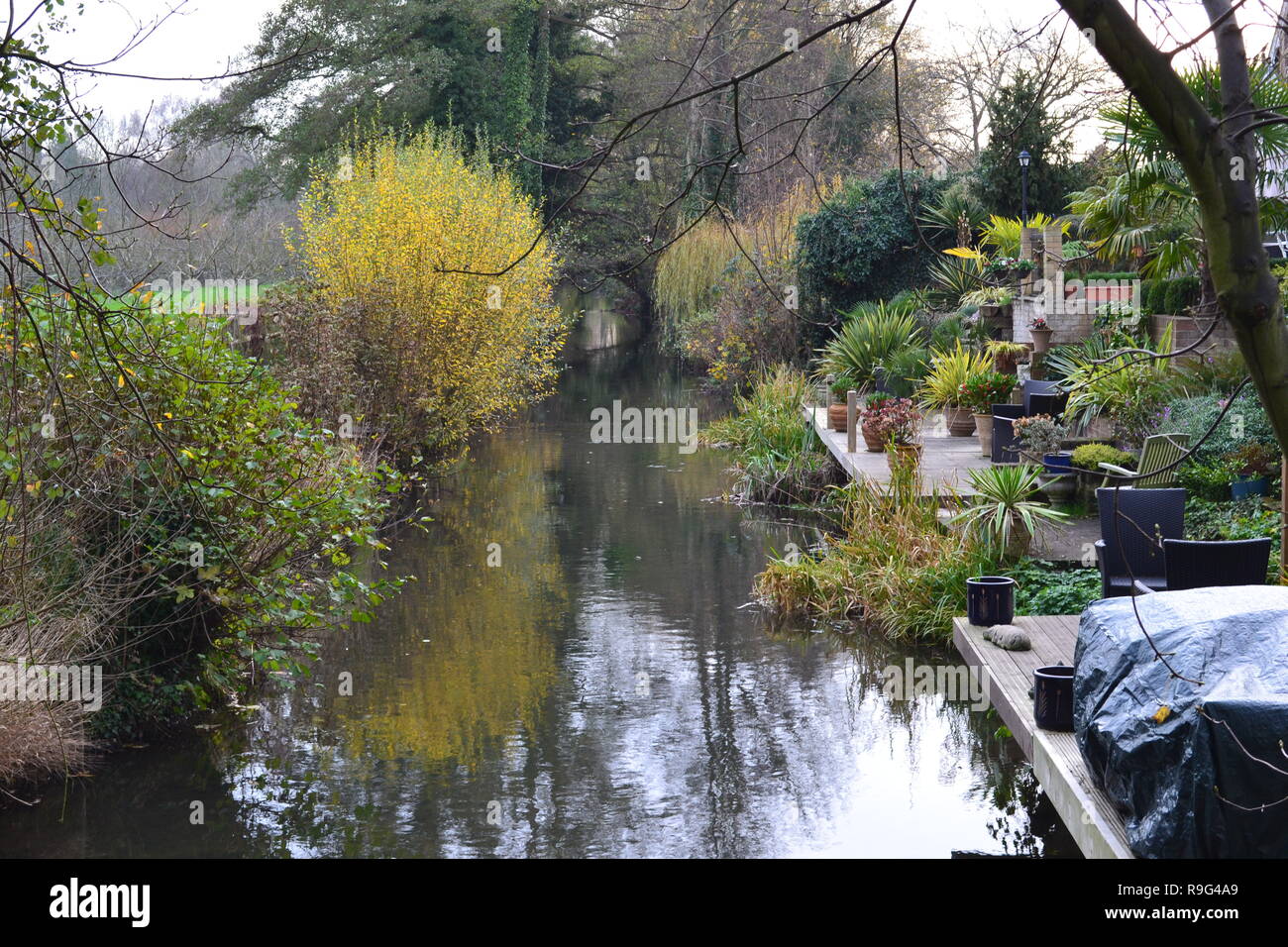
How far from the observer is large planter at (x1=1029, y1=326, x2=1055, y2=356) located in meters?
16.1

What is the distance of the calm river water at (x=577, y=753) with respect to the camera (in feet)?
21.9

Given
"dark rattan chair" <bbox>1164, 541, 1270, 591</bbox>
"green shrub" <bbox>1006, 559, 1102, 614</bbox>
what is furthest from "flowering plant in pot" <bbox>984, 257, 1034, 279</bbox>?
"dark rattan chair" <bbox>1164, 541, 1270, 591</bbox>

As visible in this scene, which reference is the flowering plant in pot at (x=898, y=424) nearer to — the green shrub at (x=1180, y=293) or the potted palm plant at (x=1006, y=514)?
the potted palm plant at (x=1006, y=514)

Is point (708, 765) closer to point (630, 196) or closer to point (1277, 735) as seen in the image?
point (1277, 735)

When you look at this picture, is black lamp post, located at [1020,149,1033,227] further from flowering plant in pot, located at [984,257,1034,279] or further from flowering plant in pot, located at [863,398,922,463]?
flowering plant in pot, located at [863,398,922,463]

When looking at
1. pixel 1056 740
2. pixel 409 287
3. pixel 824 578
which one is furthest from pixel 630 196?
pixel 1056 740

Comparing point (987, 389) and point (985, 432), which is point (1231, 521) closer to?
point (985, 432)

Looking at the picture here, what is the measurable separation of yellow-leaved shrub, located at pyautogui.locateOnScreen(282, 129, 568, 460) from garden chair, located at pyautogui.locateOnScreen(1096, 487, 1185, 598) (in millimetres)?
9947

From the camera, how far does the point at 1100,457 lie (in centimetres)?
1120

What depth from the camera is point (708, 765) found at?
7684 mm

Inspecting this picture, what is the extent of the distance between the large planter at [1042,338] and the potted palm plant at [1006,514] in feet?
19.4
